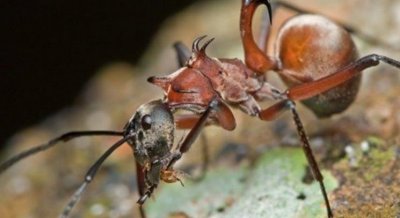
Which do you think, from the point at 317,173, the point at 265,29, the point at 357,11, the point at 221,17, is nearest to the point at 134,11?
the point at 221,17

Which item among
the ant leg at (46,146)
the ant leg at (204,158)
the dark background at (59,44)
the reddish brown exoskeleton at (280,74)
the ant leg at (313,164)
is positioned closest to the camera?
the ant leg at (313,164)

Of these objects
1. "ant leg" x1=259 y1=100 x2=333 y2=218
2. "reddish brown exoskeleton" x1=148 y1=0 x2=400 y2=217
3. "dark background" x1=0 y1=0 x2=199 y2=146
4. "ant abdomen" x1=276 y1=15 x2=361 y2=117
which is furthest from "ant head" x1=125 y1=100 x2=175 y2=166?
"dark background" x1=0 y1=0 x2=199 y2=146

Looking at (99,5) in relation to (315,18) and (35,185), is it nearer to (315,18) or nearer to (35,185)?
(35,185)

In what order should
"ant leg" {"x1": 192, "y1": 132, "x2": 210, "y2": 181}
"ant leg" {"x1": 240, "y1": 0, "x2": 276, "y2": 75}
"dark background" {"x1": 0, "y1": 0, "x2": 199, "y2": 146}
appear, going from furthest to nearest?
"dark background" {"x1": 0, "y1": 0, "x2": 199, "y2": 146} → "ant leg" {"x1": 192, "y1": 132, "x2": 210, "y2": 181} → "ant leg" {"x1": 240, "y1": 0, "x2": 276, "y2": 75}

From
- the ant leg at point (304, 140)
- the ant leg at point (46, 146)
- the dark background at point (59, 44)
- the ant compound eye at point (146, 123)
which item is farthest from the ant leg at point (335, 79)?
the dark background at point (59, 44)

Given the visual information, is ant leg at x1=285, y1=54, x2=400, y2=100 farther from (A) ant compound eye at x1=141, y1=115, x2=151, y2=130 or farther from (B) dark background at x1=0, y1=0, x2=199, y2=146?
(B) dark background at x1=0, y1=0, x2=199, y2=146

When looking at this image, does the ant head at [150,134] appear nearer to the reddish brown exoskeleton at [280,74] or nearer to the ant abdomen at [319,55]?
the reddish brown exoskeleton at [280,74]
